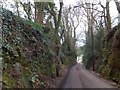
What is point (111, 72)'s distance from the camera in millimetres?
21047

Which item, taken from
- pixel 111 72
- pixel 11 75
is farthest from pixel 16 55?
pixel 111 72

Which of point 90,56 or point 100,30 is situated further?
point 90,56

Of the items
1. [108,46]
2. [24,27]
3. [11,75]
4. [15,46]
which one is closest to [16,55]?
[15,46]

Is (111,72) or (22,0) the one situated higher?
(22,0)

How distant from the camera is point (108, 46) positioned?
2730 centimetres

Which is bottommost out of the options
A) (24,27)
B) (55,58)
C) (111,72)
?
(111,72)

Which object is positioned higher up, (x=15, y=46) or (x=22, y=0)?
(x=22, y=0)

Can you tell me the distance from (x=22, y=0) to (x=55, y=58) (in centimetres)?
683

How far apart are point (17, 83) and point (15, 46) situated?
2633 millimetres

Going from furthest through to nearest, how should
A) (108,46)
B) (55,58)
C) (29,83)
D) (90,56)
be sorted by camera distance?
(90,56), (108,46), (55,58), (29,83)

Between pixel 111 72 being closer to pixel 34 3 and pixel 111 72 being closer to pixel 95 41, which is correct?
pixel 34 3

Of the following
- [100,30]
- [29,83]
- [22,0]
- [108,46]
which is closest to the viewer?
[29,83]

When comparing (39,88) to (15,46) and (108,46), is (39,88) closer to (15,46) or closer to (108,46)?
(15,46)

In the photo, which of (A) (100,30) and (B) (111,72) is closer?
(B) (111,72)
